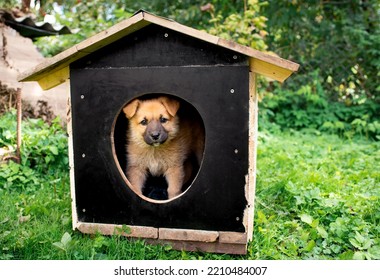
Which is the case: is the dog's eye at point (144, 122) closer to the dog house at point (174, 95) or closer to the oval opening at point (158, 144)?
the oval opening at point (158, 144)

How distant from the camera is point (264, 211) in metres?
A: 3.45

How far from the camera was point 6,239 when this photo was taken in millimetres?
2816

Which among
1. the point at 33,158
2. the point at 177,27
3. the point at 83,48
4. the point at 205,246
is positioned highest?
the point at 177,27

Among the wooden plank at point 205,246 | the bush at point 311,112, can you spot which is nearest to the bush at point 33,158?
the wooden plank at point 205,246

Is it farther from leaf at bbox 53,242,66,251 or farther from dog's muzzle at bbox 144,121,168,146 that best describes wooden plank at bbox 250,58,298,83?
leaf at bbox 53,242,66,251

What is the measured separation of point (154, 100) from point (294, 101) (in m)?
5.24

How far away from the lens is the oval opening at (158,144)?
3326 mm

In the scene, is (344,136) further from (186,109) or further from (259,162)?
(186,109)

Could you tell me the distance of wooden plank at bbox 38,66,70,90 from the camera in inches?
122

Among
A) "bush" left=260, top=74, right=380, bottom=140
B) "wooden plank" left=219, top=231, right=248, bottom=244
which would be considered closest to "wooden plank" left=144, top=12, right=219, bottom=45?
"wooden plank" left=219, top=231, right=248, bottom=244

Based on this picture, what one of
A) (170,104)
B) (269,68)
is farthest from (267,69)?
(170,104)

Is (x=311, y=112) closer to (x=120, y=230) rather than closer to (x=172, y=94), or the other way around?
(x=172, y=94)

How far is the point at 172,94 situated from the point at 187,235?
0.93 metres

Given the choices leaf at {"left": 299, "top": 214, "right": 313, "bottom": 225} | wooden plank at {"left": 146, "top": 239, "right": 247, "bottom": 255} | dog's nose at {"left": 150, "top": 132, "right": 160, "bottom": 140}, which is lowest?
wooden plank at {"left": 146, "top": 239, "right": 247, "bottom": 255}
